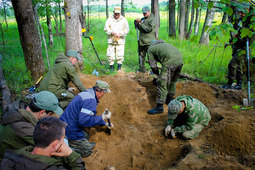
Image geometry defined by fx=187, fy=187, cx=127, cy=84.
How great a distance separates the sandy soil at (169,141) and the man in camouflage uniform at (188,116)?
14cm

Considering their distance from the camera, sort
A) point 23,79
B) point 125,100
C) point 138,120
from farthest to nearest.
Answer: point 23,79 → point 125,100 → point 138,120

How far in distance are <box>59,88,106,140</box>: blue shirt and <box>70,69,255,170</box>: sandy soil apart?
525 mm

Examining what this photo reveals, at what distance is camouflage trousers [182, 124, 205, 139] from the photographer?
3387 mm

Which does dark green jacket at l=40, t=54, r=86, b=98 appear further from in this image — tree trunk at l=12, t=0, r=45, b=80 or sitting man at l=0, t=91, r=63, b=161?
sitting man at l=0, t=91, r=63, b=161

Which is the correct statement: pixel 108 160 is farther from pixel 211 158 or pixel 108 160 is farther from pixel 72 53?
pixel 72 53

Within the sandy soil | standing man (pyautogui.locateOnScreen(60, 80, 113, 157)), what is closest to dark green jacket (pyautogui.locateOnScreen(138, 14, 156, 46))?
the sandy soil

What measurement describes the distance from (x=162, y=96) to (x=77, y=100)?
222 cm

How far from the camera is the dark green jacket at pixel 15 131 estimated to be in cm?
203

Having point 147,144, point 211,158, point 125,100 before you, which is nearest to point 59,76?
point 125,100

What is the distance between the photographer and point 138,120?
4383 mm

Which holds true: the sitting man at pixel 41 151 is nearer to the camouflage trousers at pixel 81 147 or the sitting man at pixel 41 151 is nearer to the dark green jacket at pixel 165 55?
the camouflage trousers at pixel 81 147

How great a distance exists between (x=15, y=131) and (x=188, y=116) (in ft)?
8.95

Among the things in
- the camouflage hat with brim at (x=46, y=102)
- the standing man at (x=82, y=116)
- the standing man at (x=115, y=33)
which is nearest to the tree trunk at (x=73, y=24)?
the standing man at (x=115, y=33)

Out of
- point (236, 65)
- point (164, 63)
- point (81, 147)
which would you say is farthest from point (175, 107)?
point (236, 65)
